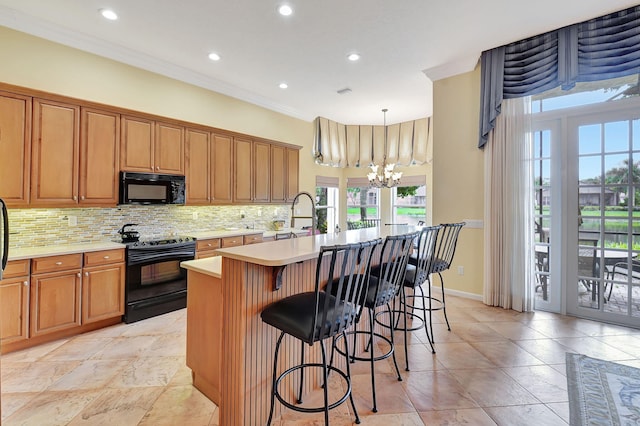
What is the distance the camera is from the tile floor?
6.33 ft

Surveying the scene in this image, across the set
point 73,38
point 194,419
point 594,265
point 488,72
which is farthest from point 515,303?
point 73,38

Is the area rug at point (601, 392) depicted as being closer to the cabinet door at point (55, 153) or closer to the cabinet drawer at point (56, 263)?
the cabinet drawer at point (56, 263)

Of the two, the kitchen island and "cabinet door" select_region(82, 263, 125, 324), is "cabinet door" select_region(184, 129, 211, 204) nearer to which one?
"cabinet door" select_region(82, 263, 125, 324)

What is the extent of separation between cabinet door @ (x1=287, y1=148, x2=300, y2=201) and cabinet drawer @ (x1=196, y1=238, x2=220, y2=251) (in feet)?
6.05

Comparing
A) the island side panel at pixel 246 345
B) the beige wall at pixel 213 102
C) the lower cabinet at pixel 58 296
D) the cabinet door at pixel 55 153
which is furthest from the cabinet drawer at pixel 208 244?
the island side panel at pixel 246 345

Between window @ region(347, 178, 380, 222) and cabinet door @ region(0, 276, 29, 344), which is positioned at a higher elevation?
window @ region(347, 178, 380, 222)

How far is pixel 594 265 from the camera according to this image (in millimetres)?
3496

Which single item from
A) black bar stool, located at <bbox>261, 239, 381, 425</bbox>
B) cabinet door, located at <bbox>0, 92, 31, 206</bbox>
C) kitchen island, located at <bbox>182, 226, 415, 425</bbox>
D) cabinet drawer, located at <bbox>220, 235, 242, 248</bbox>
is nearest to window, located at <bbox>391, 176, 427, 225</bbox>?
cabinet drawer, located at <bbox>220, 235, 242, 248</bbox>

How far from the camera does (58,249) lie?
3.01 metres

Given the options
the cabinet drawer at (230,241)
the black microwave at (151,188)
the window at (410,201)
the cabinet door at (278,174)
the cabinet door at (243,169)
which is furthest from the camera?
the window at (410,201)

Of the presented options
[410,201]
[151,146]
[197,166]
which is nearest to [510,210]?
[410,201]

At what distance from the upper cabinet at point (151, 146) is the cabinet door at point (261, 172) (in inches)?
49.2

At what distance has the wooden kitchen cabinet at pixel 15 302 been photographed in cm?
261

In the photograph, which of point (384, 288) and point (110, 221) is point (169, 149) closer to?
point (110, 221)
